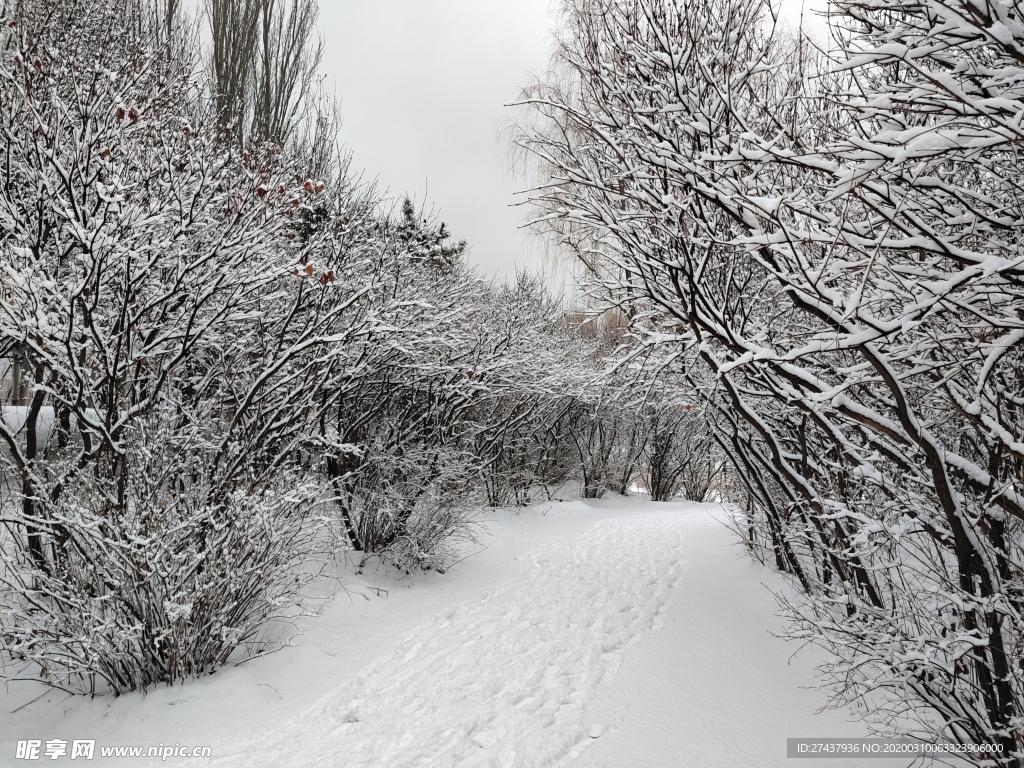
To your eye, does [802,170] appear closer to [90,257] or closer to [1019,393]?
[1019,393]

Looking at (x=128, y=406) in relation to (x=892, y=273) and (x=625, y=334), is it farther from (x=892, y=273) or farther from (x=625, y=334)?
(x=892, y=273)

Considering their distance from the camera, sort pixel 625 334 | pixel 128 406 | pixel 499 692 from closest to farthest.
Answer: pixel 499 692 < pixel 128 406 < pixel 625 334

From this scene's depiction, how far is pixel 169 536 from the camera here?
3.64 meters

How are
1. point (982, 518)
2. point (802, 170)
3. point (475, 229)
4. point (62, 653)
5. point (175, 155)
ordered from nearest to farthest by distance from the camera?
1. point (982, 518)
2. point (802, 170)
3. point (62, 653)
4. point (175, 155)
5. point (475, 229)

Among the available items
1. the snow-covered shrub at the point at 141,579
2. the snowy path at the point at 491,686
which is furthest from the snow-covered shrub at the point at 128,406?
the snowy path at the point at 491,686

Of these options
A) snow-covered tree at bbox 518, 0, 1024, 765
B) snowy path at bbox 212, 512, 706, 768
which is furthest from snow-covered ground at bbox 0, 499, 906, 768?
snow-covered tree at bbox 518, 0, 1024, 765

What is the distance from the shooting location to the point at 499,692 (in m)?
3.68

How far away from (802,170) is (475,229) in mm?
12504

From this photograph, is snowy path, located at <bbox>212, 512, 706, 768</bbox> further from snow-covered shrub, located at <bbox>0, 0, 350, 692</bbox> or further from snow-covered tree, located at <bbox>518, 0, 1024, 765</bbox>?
snow-covered tree, located at <bbox>518, 0, 1024, 765</bbox>

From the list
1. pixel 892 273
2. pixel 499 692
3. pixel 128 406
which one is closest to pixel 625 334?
pixel 892 273

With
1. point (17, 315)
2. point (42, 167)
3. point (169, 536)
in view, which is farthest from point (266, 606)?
point (42, 167)

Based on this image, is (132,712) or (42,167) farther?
(42,167)

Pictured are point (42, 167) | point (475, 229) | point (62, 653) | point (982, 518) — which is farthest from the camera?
point (475, 229)

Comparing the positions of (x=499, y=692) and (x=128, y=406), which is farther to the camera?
(x=128, y=406)
